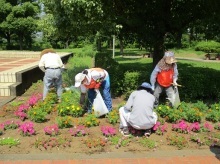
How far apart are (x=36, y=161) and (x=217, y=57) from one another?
2289 centimetres

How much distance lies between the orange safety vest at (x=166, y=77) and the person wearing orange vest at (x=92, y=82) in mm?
1239

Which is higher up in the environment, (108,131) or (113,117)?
→ (113,117)

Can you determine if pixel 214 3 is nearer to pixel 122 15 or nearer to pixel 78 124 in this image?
pixel 122 15

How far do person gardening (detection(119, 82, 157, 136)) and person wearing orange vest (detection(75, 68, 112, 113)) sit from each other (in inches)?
38.2

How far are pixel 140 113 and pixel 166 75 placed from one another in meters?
1.70

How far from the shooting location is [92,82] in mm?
6105

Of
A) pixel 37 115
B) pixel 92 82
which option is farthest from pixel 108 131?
pixel 37 115

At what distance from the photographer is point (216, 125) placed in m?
5.88

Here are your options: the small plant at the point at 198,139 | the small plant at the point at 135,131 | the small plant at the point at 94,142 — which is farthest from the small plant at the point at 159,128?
the small plant at the point at 94,142

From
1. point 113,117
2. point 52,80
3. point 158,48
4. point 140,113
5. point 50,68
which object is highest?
point 158,48

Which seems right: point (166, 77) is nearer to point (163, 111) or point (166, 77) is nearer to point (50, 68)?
point (163, 111)

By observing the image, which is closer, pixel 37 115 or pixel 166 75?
pixel 37 115

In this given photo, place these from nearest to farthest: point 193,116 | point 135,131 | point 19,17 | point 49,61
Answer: point 135,131, point 193,116, point 49,61, point 19,17

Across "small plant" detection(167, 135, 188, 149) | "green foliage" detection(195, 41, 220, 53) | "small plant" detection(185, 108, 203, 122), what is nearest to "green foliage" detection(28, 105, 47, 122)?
"small plant" detection(167, 135, 188, 149)
